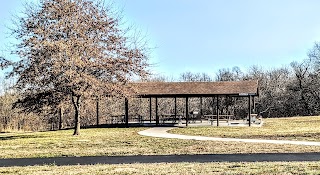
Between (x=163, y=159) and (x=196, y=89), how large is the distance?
1707 centimetres

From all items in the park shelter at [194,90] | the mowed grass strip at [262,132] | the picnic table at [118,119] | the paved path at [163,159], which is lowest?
the paved path at [163,159]

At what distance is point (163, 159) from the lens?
1174cm

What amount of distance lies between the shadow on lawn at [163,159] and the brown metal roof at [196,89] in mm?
14820

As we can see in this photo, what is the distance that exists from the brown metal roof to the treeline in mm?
6112

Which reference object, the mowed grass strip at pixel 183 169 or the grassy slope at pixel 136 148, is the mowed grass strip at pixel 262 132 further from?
the mowed grass strip at pixel 183 169

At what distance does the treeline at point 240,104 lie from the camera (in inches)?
1323

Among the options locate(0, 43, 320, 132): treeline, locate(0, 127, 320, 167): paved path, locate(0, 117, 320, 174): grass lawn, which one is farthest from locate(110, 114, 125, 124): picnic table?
locate(0, 127, 320, 167): paved path

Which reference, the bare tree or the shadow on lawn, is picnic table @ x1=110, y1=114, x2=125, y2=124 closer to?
the bare tree

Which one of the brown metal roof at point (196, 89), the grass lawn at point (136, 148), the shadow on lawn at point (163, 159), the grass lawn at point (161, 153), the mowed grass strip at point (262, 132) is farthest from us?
the brown metal roof at point (196, 89)

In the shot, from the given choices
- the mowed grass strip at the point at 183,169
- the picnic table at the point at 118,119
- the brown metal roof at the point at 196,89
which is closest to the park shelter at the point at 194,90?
the brown metal roof at the point at 196,89

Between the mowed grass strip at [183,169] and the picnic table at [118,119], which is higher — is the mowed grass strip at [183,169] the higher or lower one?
the lower one

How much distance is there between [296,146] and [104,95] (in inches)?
420

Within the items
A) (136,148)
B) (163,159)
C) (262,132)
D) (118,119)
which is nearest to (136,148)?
(136,148)

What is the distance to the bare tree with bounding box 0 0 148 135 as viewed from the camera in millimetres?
19375
